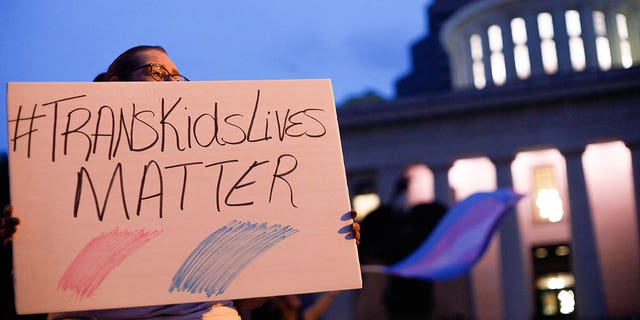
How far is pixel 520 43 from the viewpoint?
5469cm

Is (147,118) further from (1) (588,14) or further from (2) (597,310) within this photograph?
(1) (588,14)

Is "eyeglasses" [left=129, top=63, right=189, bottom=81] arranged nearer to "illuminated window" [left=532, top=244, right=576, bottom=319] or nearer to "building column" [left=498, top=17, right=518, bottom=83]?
"illuminated window" [left=532, top=244, right=576, bottom=319]

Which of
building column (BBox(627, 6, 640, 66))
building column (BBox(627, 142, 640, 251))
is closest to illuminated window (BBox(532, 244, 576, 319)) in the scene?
building column (BBox(627, 142, 640, 251))

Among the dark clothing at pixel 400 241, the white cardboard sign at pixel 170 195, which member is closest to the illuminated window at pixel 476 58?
the dark clothing at pixel 400 241

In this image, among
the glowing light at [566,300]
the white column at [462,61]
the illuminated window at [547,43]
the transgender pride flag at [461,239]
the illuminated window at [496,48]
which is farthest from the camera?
the white column at [462,61]

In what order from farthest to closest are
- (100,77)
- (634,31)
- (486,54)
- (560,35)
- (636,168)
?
(486,54), (634,31), (560,35), (636,168), (100,77)

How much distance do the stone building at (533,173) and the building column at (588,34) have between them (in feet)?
39.7

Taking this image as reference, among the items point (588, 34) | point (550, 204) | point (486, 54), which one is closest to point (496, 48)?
point (486, 54)

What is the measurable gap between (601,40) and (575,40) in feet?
5.87

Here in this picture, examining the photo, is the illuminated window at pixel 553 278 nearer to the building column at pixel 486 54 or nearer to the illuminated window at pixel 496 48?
the building column at pixel 486 54

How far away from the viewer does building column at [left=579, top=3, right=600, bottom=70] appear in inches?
2109

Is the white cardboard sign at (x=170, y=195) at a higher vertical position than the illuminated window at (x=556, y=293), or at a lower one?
higher

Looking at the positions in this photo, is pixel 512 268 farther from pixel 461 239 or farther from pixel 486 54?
pixel 461 239

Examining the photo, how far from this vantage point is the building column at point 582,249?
129 feet
